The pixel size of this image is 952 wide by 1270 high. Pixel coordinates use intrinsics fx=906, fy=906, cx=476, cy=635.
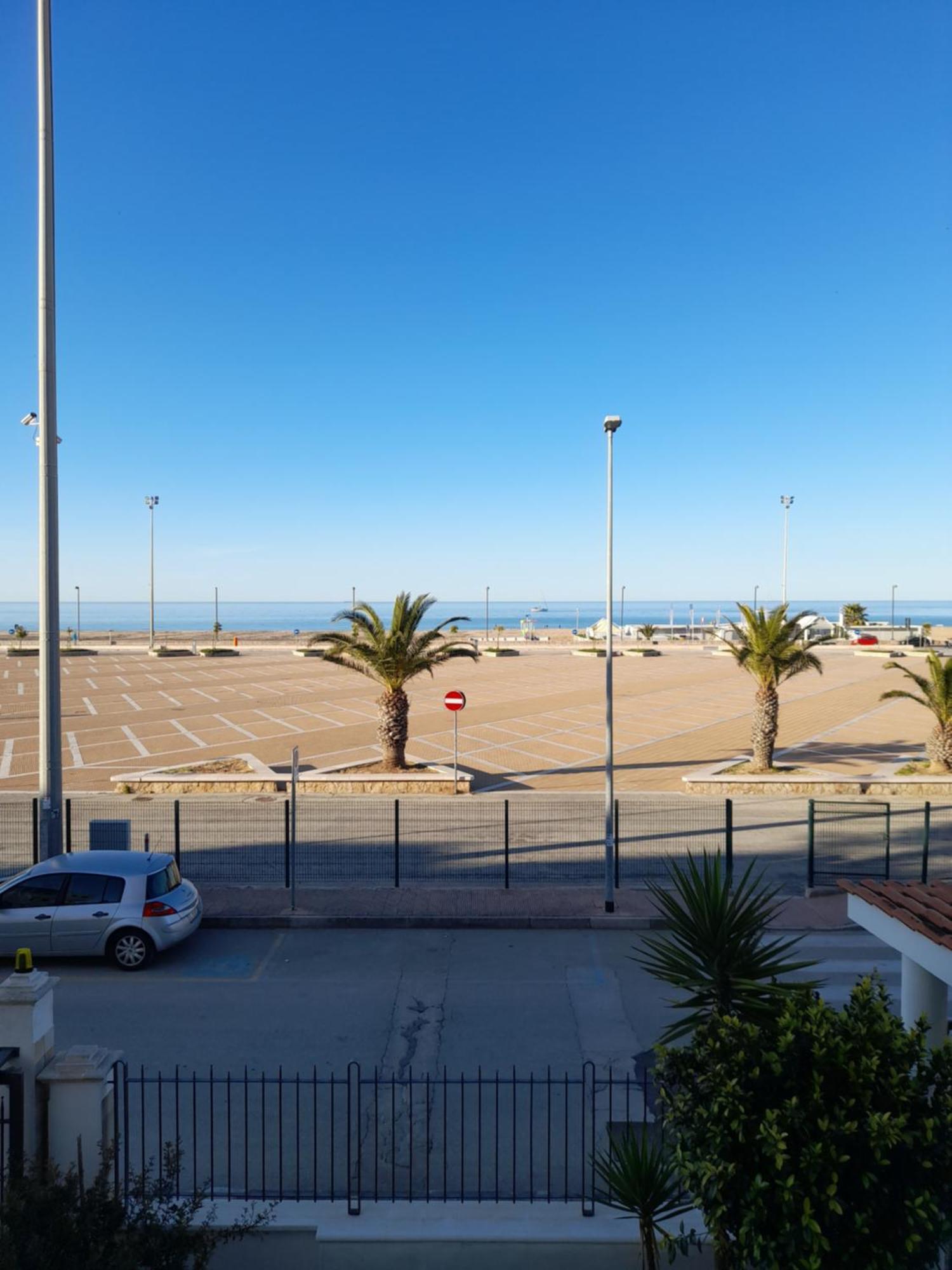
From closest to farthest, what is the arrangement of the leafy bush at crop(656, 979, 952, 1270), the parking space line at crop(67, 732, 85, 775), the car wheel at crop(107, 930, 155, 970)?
the leafy bush at crop(656, 979, 952, 1270)
the car wheel at crop(107, 930, 155, 970)
the parking space line at crop(67, 732, 85, 775)

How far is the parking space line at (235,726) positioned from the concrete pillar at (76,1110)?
23.9 meters

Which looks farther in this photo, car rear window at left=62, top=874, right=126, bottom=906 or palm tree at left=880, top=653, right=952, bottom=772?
palm tree at left=880, top=653, right=952, bottom=772

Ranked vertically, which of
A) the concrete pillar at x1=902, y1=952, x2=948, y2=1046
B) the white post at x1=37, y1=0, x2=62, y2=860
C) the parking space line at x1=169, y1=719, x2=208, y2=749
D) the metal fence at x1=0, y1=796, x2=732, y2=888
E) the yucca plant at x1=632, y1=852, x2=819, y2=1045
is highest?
the white post at x1=37, y1=0, x2=62, y2=860

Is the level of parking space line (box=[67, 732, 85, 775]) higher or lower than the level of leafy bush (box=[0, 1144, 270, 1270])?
lower

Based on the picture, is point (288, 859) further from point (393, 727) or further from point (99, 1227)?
point (99, 1227)

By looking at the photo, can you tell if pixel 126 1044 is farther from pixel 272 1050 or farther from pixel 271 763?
pixel 271 763

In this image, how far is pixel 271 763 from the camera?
82.6ft

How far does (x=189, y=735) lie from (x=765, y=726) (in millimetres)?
18676

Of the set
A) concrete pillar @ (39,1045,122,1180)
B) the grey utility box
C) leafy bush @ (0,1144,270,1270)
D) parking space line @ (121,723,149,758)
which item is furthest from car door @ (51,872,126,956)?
A: parking space line @ (121,723,149,758)

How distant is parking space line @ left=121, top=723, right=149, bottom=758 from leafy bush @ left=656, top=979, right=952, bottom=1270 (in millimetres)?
24253

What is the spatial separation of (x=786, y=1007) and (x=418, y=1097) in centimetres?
448

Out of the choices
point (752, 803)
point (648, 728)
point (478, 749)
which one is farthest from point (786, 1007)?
point (648, 728)

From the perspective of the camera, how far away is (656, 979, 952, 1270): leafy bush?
4809mm

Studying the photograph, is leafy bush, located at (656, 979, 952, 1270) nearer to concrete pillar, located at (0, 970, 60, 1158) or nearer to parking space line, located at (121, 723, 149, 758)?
concrete pillar, located at (0, 970, 60, 1158)
